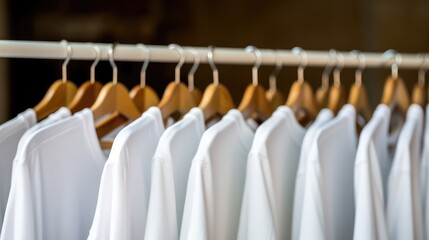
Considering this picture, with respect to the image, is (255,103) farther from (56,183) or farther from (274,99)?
(56,183)

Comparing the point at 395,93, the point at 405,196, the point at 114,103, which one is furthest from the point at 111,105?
the point at 395,93

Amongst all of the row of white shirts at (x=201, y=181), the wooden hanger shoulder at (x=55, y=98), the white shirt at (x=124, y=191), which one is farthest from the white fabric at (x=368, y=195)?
the wooden hanger shoulder at (x=55, y=98)

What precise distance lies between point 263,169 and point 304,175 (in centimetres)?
10

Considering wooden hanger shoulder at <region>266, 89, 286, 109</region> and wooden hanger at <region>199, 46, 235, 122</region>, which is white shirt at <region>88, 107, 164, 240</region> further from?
wooden hanger shoulder at <region>266, 89, 286, 109</region>

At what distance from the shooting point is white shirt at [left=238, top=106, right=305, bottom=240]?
0.84 metres

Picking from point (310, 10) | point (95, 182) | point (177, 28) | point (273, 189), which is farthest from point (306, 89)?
point (310, 10)

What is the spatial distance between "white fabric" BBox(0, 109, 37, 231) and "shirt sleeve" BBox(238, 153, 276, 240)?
30 centimetres

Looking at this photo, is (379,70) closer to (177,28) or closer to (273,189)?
(177,28)

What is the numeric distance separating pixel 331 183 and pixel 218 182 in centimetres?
23

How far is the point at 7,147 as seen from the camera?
818 millimetres

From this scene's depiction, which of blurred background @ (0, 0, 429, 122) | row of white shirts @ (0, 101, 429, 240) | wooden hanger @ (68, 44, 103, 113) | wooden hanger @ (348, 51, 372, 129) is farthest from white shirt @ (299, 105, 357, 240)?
blurred background @ (0, 0, 429, 122)

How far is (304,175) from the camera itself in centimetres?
94

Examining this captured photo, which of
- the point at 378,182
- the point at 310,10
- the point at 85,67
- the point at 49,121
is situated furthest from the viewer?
the point at 310,10

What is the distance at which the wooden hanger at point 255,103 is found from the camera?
1.08 meters
